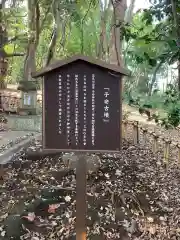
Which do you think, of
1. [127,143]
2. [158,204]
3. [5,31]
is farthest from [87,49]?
[158,204]

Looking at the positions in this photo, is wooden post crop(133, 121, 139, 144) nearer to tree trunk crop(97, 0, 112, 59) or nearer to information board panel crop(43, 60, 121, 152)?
tree trunk crop(97, 0, 112, 59)

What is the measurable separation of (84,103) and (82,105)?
3 cm

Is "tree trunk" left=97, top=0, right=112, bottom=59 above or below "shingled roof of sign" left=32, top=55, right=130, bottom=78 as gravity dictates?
above

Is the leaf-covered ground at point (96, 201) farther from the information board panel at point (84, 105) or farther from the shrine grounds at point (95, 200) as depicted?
the information board panel at point (84, 105)

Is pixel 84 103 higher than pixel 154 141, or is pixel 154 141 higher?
pixel 84 103

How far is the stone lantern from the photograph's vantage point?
45.5 ft

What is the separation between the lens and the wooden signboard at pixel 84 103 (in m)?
4.38

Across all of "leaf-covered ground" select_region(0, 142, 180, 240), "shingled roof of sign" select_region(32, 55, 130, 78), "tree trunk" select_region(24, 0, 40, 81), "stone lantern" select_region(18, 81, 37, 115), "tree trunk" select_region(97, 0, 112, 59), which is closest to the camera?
"shingled roof of sign" select_region(32, 55, 130, 78)

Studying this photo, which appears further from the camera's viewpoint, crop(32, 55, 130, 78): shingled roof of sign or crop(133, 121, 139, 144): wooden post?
crop(133, 121, 139, 144): wooden post

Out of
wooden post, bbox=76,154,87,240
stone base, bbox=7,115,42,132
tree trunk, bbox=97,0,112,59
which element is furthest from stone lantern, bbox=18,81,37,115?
wooden post, bbox=76,154,87,240

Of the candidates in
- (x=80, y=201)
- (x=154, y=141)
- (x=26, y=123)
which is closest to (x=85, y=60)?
(x=80, y=201)

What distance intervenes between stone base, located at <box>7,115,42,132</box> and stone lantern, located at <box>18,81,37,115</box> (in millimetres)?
312

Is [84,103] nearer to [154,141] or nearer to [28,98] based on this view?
[154,141]

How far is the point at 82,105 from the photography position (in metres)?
4.40
